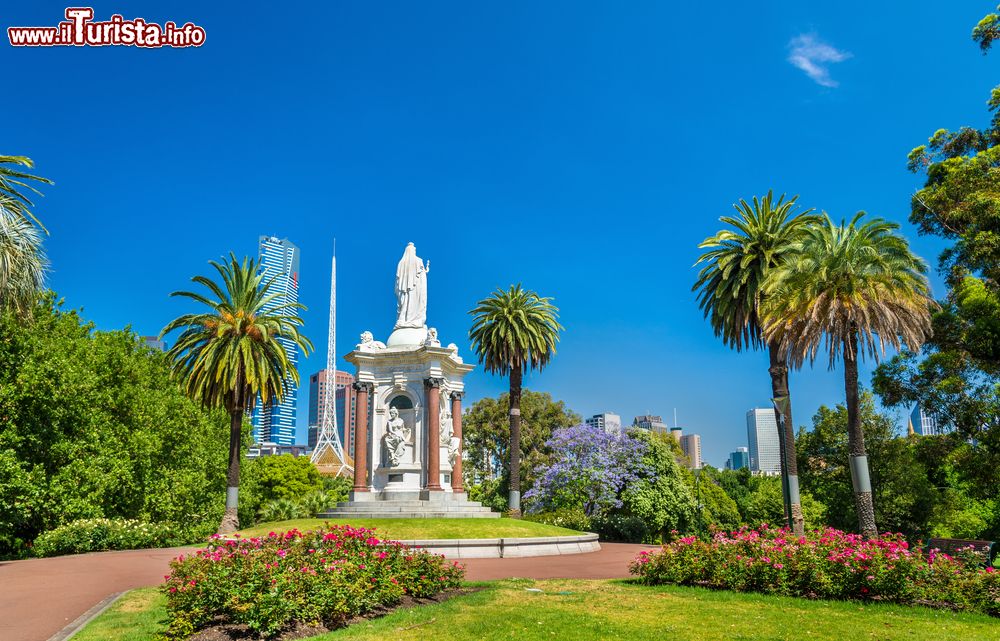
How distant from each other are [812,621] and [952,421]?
20.5 m

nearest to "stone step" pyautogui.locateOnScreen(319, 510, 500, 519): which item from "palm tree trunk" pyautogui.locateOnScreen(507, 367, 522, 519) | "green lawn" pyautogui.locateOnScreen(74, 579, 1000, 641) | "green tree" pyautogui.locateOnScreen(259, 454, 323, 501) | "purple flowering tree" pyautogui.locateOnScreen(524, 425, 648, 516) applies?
"palm tree trunk" pyautogui.locateOnScreen(507, 367, 522, 519)

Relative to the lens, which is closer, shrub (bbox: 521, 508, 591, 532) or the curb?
the curb

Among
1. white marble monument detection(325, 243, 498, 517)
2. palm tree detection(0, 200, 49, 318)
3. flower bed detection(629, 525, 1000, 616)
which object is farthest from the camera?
white marble monument detection(325, 243, 498, 517)

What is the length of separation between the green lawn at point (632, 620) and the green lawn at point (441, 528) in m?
10.5

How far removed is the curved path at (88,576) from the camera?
12086 millimetres

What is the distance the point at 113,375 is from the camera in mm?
34188

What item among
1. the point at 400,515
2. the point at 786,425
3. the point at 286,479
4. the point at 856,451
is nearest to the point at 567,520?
the point at 400,515

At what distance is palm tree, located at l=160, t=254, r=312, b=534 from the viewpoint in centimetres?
2836

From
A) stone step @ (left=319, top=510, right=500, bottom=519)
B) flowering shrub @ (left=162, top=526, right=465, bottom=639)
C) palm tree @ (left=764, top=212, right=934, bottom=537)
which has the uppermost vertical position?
palm tree @ (left=764, top=212, right=934, bottom=537)

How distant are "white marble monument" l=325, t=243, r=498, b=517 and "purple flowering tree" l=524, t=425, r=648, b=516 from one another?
13006 millimetres

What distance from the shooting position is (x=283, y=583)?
414 inches

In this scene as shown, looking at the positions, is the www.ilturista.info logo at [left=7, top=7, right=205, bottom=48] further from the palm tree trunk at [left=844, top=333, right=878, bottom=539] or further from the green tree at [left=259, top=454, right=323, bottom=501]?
the green tree at [left=259, top=454, right=323, bottom=501]

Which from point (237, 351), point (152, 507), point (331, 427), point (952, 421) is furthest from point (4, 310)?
point (331, 427)

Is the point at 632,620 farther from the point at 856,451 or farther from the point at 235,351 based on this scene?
the point at 235,351
